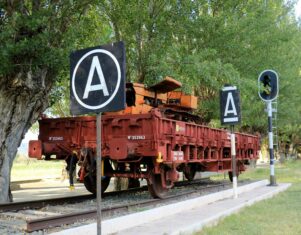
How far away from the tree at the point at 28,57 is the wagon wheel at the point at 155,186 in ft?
10.2

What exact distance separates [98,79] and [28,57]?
565cm

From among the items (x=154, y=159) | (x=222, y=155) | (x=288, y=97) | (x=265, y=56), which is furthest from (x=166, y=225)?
(x=288, y=97)

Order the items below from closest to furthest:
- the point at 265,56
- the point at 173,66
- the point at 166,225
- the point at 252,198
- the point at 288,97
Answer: the point at 166,225, the point at 252,198, the point at 173,66, the point at 265,56, the point at 288,97

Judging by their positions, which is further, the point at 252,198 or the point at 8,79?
the point at 252,198

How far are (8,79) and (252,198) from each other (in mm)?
6339

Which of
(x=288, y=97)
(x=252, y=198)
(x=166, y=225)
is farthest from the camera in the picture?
(x=288, y=97)

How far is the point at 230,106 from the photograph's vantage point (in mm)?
12008

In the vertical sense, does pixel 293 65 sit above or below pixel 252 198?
above

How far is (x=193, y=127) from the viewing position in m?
12.7

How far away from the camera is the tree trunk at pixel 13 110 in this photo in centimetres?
1069

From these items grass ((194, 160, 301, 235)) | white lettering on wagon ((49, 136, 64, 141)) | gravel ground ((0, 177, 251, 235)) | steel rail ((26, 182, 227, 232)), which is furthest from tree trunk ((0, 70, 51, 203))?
→ grass ((194, 160, 301, 235))

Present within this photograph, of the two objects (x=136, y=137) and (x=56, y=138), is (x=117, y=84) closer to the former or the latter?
(x=136, y=137)

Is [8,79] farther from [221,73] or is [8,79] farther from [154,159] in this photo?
[221,73]

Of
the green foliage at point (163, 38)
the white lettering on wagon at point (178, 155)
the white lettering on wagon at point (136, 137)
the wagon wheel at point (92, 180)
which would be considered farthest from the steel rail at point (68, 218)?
the green foliage at point (163, 38)
